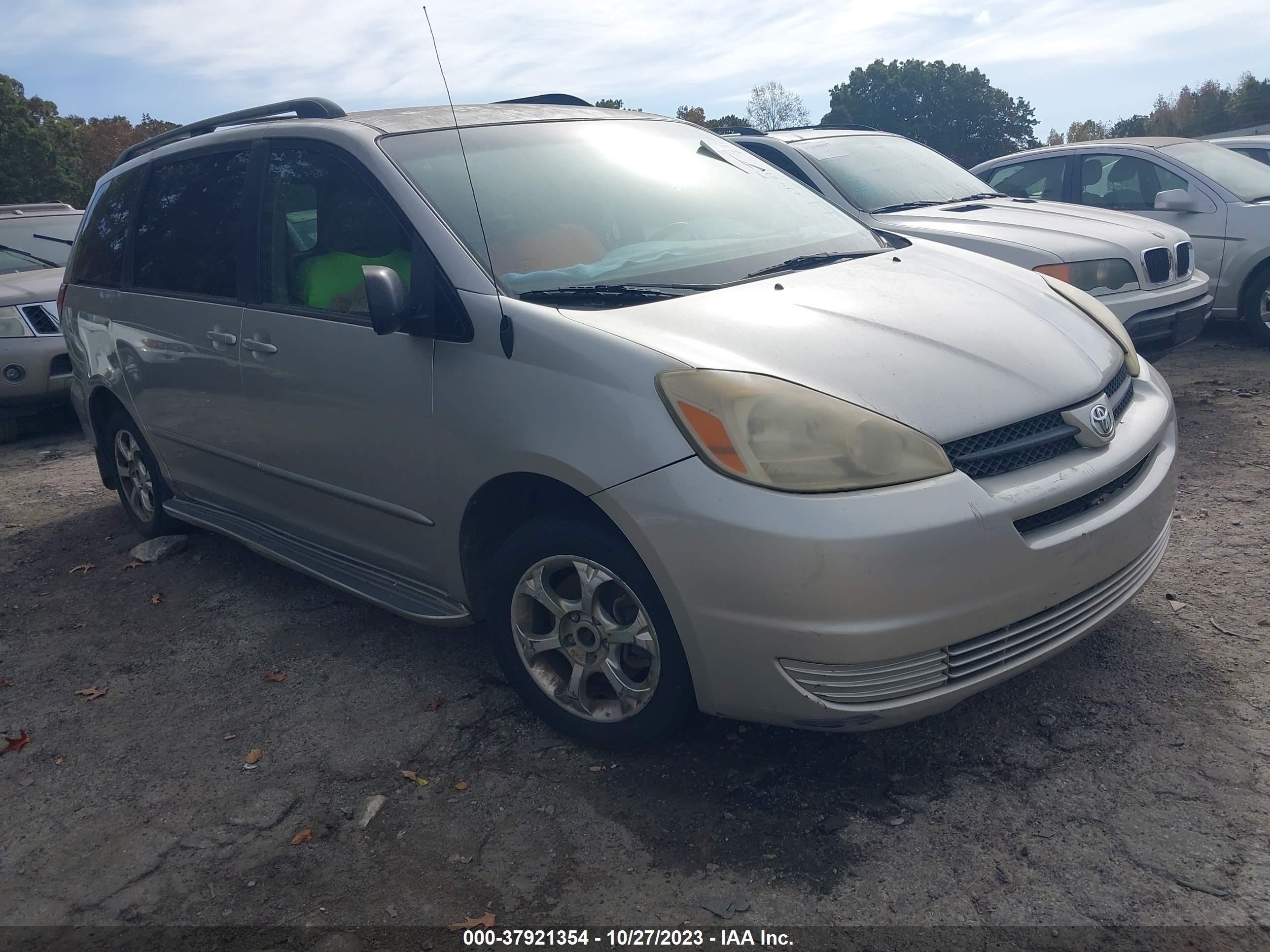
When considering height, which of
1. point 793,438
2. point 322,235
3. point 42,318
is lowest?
point 42,318

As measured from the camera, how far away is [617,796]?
9.54 ft

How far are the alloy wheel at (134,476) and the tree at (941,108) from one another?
62911 mm

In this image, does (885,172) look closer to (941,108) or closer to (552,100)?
(552,100)

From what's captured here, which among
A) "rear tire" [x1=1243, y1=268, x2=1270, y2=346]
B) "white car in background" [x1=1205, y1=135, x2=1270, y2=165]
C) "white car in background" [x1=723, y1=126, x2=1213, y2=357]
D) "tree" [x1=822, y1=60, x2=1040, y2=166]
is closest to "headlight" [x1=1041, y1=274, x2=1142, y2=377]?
"white car in background" [x1=723, y1=126, x2=1213, y2=357]

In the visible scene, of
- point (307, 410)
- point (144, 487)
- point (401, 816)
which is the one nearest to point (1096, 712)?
point (401, 816)

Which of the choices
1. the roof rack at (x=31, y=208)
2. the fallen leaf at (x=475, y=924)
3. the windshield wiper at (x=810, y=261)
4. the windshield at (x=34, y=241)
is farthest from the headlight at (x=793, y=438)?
the roof rack at (x=31, y=208)

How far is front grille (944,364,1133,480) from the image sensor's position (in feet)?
8.48

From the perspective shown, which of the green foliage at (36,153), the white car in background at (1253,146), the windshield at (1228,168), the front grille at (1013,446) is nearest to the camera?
the front grille at (1013,446)

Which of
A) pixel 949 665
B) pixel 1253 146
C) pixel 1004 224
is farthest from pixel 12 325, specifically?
pixel 1253 146

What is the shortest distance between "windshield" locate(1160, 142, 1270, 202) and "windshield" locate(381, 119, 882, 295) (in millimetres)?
5229

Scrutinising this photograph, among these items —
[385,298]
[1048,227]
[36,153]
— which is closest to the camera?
[385,298]

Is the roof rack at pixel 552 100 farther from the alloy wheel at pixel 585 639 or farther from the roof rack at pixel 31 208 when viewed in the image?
the roof rack at pixel 31 208

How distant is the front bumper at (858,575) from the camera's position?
95.9 inches

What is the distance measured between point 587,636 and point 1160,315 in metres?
4.61
